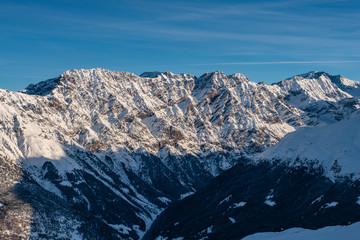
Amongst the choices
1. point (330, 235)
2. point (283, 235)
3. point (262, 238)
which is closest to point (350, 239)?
point (330, 235)

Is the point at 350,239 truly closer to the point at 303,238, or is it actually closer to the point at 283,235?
the point at 303,238

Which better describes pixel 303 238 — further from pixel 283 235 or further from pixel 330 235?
pixel 283 235

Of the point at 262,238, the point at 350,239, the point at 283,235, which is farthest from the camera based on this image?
the point at 262,238

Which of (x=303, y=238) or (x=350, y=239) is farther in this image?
(x=303, y=238)

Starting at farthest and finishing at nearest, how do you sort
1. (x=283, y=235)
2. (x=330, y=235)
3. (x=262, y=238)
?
(x=262, y=238) < (x=283, y=235) < (x=330, y=235)

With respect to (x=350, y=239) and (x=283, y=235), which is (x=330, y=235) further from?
(x=283, y=235)

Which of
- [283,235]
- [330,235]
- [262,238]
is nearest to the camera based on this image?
[330,235]

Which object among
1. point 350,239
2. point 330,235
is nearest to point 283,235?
point 330,235

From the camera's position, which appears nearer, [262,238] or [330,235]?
[330,235]
